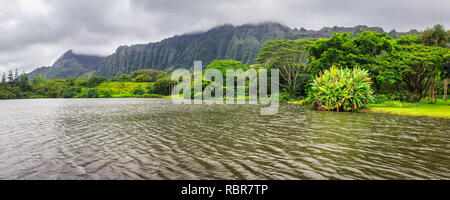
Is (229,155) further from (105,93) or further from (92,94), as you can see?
(105,93)

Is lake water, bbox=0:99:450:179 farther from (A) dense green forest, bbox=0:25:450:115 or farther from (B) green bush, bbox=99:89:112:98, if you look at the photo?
(B) green bush, bbox=99:89:112:98

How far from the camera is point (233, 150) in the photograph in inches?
322

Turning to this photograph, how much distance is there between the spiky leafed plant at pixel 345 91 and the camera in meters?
22.0

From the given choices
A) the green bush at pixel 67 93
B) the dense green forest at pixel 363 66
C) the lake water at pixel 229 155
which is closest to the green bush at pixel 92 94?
the green bush at pixel 67 93

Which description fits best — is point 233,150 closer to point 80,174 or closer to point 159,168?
point 159,168

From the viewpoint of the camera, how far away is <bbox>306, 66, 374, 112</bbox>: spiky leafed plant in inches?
867

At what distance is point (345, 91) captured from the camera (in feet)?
72.2

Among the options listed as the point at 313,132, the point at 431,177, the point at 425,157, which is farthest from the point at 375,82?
the point at 431,177

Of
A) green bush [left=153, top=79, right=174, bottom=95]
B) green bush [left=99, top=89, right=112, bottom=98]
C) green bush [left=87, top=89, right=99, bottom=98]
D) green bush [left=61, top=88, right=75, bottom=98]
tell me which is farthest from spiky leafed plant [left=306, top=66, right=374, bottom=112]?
green bush [left=61, top=88, right=75, bottom=98]

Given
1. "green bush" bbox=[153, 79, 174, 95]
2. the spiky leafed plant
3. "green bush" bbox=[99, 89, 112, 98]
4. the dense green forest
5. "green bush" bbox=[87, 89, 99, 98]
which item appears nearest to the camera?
the spiky leafed plant

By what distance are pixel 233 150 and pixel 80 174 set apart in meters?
4.71

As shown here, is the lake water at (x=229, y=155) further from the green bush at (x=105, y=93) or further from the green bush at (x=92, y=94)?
the green bush at (x=92, y=94)

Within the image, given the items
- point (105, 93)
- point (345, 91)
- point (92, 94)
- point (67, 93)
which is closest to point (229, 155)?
point (345, 91)

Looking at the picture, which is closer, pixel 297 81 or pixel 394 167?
pixel 394 167
